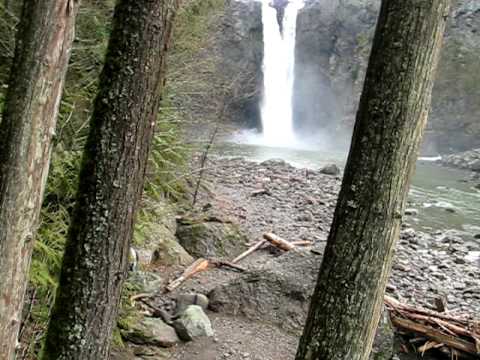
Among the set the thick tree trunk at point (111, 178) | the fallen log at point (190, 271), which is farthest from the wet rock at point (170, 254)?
the thick tree trunk at point (111, 178)

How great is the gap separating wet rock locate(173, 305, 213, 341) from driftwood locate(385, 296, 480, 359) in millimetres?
2179

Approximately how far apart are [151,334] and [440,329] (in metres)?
3.09

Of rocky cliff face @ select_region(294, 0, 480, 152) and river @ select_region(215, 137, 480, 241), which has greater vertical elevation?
rocky cliff face @ select_region(294, 0, 480, 152)

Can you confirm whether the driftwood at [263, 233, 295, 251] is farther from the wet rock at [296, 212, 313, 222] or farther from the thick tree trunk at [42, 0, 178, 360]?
the thick tree trunk at [42, 0, 178, 360]

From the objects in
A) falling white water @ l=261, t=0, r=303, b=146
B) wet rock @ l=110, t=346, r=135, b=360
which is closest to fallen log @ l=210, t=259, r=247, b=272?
wet rock @ l=110, t=346, r=135, b=360

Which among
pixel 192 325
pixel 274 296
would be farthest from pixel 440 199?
pixel 192 325

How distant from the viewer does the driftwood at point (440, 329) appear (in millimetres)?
5266

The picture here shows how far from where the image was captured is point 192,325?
473 cm

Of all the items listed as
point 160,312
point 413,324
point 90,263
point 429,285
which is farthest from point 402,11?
point 429,285

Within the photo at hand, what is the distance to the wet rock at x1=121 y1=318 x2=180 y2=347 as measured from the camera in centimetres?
442

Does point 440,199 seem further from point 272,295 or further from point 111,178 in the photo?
point 111,178

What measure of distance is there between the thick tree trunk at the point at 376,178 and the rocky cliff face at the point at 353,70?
124ft

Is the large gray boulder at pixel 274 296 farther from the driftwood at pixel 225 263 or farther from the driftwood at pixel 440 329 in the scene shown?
the driftwood at pixel 225 263

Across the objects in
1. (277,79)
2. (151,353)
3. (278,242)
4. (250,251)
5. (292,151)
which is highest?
(277,79)
